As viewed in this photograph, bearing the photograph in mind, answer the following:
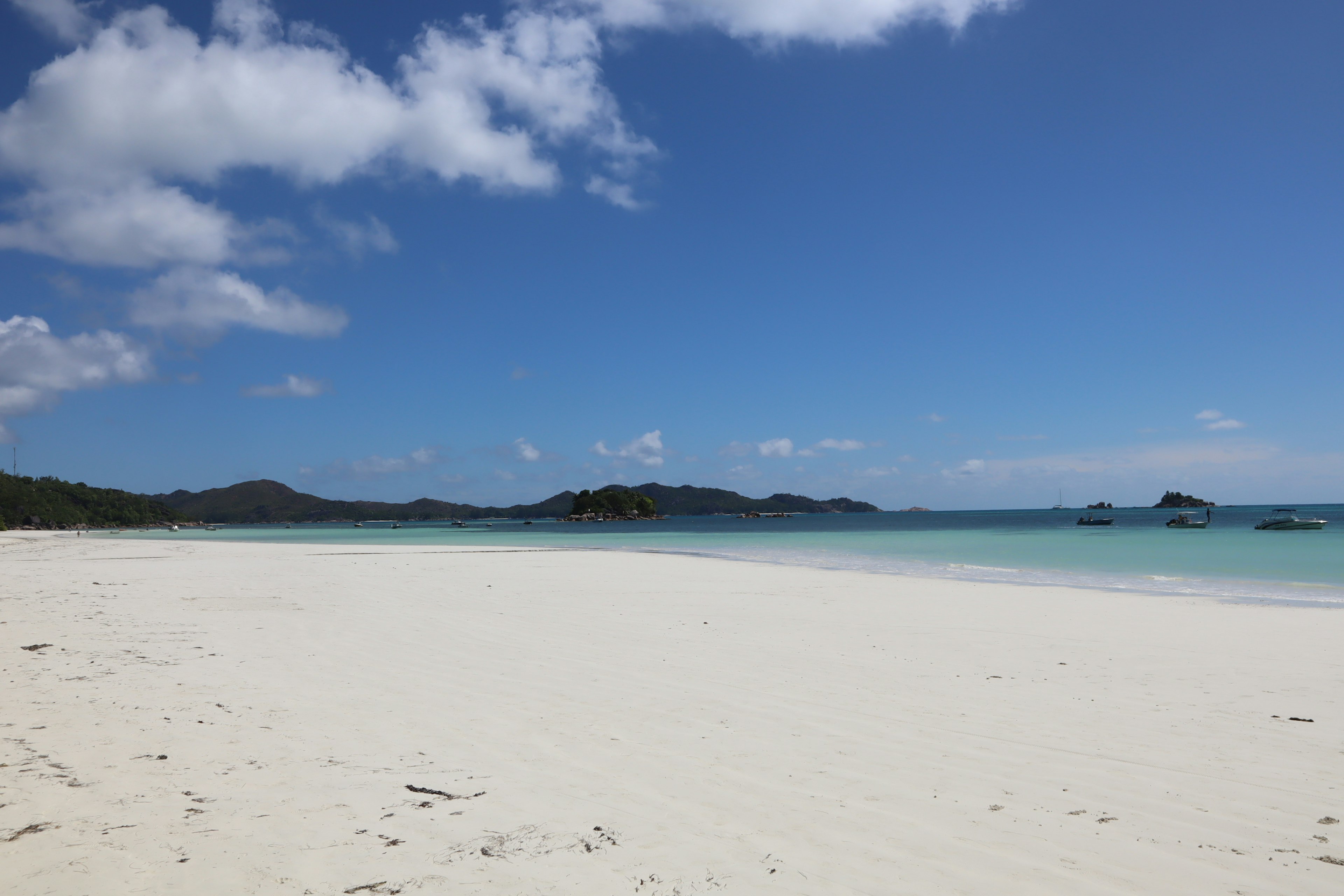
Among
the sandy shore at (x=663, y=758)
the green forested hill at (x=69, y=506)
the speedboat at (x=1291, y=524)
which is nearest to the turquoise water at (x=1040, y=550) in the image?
the speedboat at (x=1291, y=524)

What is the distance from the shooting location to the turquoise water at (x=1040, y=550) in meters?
20.5

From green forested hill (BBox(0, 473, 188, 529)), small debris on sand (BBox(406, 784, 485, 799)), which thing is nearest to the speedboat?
small debris on sand (BBox(406, 784, 485, 799))

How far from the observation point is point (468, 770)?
182 inches

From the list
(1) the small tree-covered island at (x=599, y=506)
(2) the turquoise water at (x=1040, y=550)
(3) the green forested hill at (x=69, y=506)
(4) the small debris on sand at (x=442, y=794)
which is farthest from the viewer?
(1) the small tree-covered island at (x=599, y=506)

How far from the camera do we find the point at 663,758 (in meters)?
4.93

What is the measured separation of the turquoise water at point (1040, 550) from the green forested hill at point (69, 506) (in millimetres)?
73405

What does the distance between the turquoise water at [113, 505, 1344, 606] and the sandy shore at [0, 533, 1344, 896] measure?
10.5 meters

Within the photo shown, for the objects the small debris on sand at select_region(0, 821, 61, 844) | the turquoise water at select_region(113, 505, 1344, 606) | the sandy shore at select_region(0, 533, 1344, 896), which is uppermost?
the small debris on sand at select_region(0, 821, 61, 844)

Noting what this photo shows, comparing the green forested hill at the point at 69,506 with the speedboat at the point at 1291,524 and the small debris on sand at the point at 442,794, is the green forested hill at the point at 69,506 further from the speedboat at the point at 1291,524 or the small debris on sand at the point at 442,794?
the speedboat at the point at 1291,524

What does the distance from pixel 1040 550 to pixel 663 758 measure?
37851 mm

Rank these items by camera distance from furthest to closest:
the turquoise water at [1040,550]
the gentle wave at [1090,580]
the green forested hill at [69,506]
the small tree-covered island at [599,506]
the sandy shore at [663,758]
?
1. the small tree-covered island at [599,506]
2. the green forested hill at [69,506]
3. the turquoise water at [1040,550]
4. the gentle wave at [1090,580]
5. the sandy shore at [663,758]

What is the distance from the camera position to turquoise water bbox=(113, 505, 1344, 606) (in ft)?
67.4

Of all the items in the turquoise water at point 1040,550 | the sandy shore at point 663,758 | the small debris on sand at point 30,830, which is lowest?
the turquoise water at point 1040,550

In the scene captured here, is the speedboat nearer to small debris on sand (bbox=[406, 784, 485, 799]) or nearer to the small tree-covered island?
small debris on sand (bbox=[406, 784, 485, 799])
